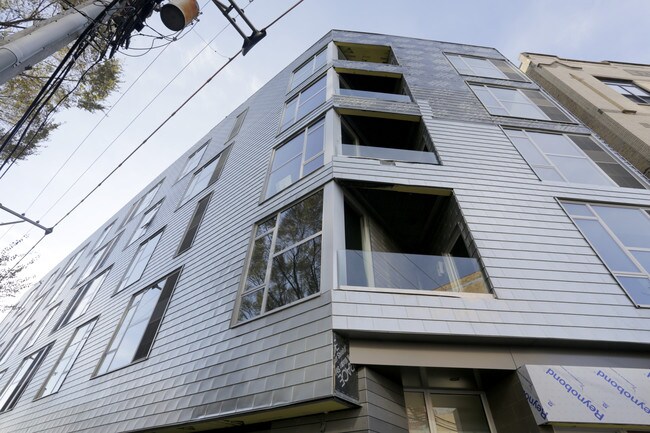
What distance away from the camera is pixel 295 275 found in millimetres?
6125

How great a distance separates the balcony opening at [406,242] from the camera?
5566mm

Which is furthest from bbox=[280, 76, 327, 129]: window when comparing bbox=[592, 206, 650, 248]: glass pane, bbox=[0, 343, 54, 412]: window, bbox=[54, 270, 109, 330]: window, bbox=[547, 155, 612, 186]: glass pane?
bbox=[0, 343, 54, 412]: window

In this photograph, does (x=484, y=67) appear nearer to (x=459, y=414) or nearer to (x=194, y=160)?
(x=459, y=414)

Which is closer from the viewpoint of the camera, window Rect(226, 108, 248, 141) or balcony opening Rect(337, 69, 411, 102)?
balcony opening Rect(337, 69, 411, 102)

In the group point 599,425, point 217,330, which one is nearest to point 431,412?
point 599,425

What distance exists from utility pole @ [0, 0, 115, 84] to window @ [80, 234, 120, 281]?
48.8 ft

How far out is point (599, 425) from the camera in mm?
4223

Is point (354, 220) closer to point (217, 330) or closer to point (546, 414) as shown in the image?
point (217, 330)

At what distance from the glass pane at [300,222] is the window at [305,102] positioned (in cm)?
422

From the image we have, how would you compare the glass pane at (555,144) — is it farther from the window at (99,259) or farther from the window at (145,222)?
the window at (99,259)

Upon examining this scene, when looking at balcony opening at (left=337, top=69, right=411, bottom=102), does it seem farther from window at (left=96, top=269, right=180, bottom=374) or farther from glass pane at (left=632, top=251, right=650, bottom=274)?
window at (left=96, top=269, right=180, bottom=374)

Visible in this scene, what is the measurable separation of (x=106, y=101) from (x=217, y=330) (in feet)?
23.9

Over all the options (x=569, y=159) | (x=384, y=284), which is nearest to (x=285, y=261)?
(x=384, y=284)

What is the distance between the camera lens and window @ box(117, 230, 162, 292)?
11752mm
